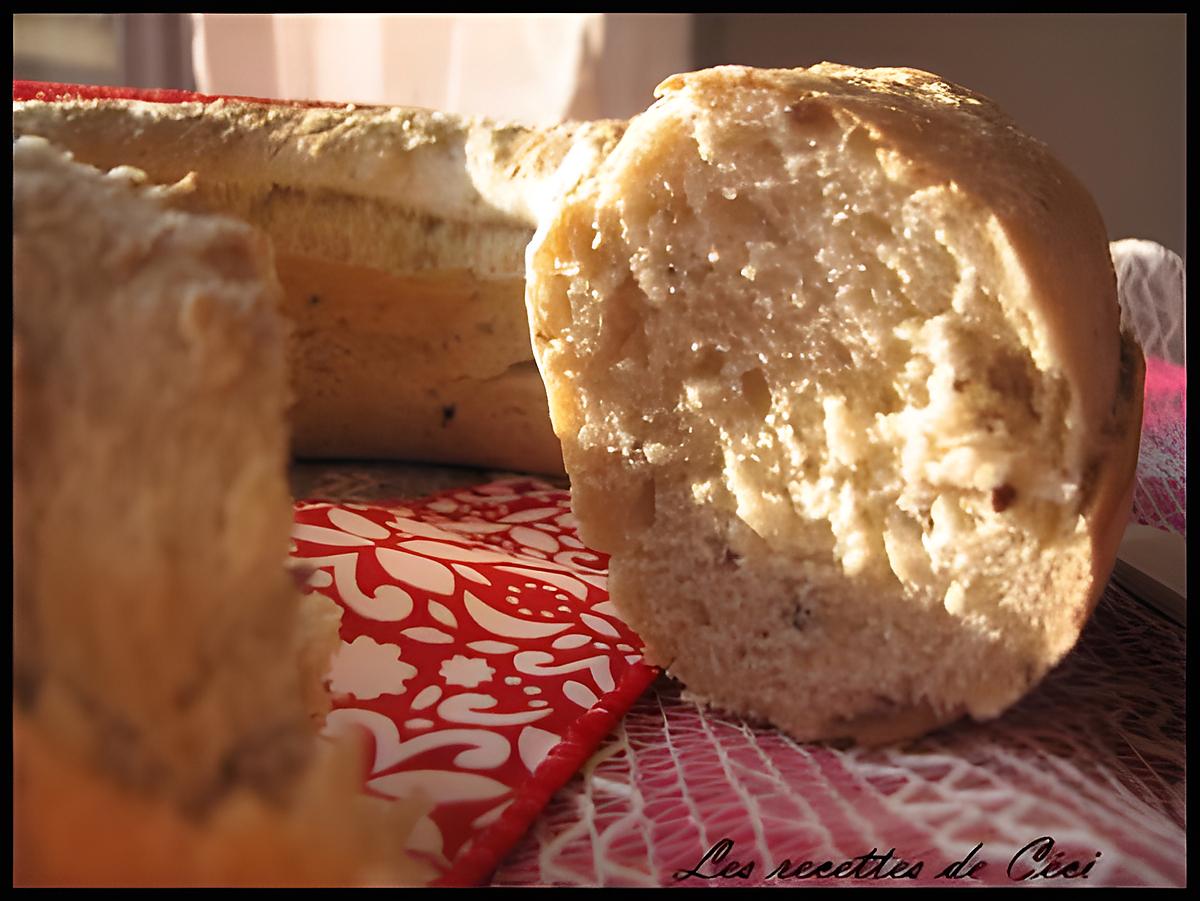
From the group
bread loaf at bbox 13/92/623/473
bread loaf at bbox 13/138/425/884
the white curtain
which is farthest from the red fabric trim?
the white curtain

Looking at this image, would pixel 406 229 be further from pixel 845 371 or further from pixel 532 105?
pixel 532 105

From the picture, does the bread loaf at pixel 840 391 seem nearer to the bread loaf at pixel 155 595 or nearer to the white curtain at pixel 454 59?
the bread loaf at pixel 155 595

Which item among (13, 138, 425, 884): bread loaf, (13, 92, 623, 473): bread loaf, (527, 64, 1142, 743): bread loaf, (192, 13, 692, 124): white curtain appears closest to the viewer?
(13, 138, 425, 884): bread loaf

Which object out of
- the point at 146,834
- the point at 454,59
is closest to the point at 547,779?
the point at 146,834

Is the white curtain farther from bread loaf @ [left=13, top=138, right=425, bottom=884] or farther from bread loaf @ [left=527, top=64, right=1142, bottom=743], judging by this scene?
bread loaf @ [left=13, top=138, right=425, bottom=884]

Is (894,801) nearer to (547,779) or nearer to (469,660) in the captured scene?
(547,779)

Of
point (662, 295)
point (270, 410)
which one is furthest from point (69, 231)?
point (662, 295)

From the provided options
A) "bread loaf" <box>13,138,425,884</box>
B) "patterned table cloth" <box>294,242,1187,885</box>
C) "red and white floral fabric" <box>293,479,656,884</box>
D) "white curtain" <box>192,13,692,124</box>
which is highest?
"white curtain" <box>192,13,692,124</box>
